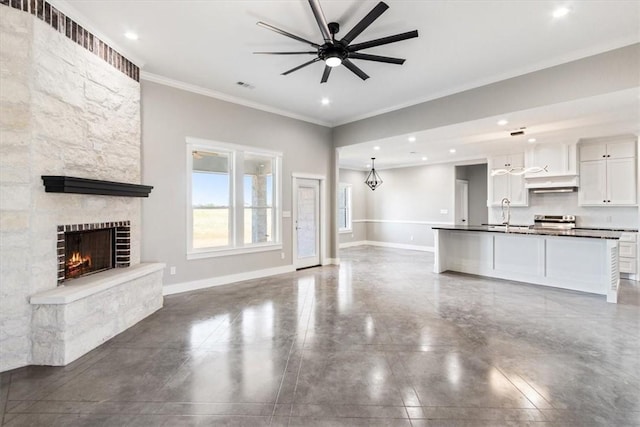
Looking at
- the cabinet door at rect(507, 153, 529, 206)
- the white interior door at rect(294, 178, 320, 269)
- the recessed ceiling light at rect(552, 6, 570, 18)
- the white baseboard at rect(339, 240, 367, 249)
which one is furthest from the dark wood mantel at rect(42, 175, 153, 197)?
the cabinet door at rect(507, 153, 529, 206)

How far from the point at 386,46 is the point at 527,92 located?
7.29 ft

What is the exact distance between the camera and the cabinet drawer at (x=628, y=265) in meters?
5.72

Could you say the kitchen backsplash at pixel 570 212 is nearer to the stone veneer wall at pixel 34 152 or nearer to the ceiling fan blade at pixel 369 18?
the ceiling fan blade at pixel 369 18

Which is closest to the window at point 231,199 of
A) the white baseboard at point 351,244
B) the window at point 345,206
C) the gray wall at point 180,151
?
the gray wall at point 180,151

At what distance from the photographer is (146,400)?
2.05 meters

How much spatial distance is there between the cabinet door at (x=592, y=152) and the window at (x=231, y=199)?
22.1 feet

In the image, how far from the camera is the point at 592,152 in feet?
21.1

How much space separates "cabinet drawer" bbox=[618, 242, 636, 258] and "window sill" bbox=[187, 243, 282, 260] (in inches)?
270

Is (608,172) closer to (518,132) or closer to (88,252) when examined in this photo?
(518,132)

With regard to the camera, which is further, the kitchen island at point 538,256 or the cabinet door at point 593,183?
the cabinet door at point 593,183

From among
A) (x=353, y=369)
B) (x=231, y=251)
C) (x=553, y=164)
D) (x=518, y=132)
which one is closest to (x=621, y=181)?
(x=553, y=164)

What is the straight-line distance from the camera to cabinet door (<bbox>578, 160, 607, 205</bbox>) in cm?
629

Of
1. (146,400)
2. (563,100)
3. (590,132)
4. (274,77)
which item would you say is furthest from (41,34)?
(590,132)

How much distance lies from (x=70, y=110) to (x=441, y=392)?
4.28 metres
